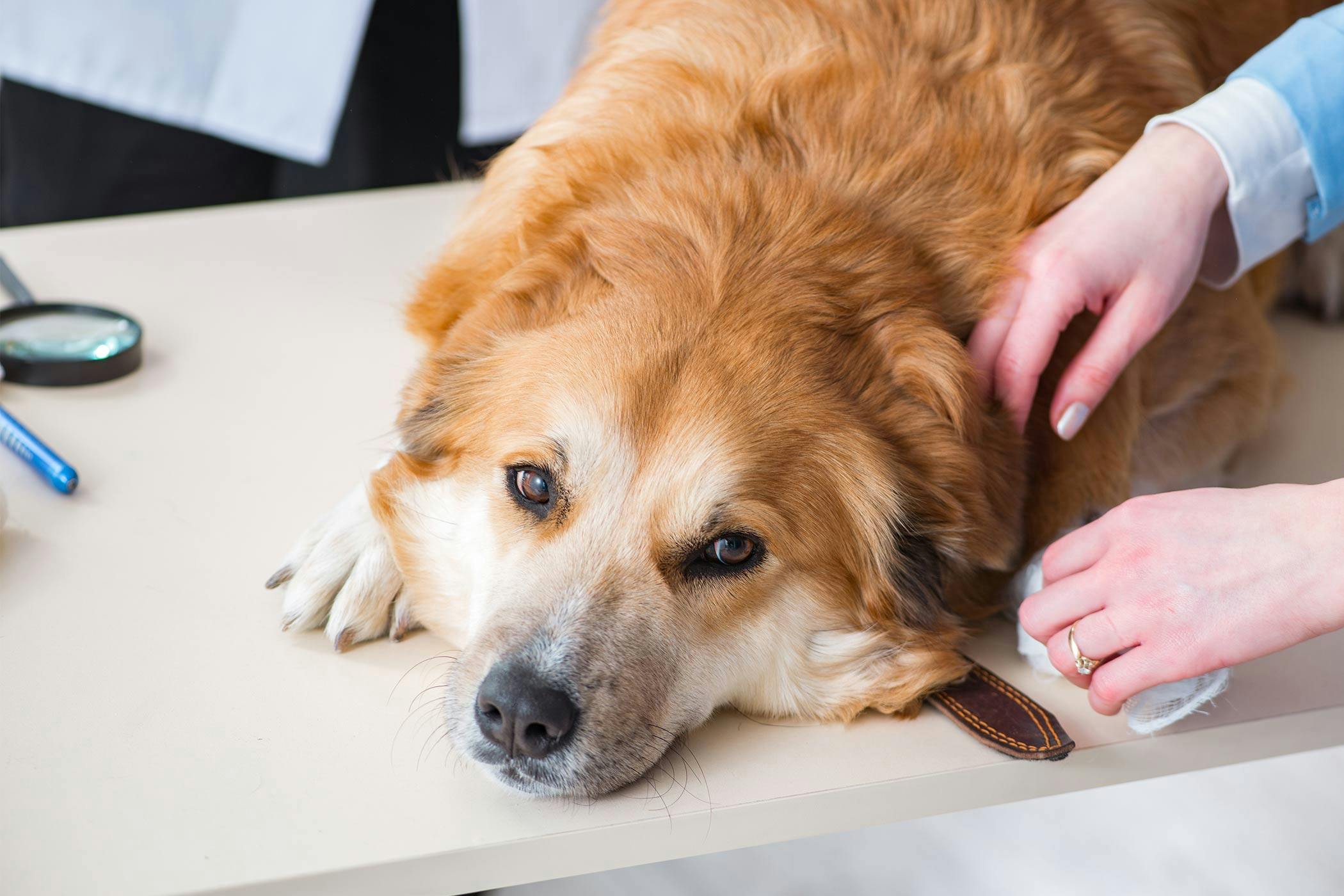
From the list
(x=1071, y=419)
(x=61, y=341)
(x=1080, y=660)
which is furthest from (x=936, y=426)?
(x=61, y=341)

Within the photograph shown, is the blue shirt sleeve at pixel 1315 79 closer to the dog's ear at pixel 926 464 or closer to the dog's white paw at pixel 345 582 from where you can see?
the dog's ear at pixel 926 464

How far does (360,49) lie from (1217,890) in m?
2.23

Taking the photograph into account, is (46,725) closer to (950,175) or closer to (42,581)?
(42,581)

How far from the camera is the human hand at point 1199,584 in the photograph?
982mm

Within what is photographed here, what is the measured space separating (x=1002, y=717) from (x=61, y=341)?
1229 millimetres

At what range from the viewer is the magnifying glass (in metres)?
1.42

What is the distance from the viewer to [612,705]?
105 cm

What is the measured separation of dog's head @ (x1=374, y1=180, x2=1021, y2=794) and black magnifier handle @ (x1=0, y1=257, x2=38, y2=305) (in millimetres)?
668

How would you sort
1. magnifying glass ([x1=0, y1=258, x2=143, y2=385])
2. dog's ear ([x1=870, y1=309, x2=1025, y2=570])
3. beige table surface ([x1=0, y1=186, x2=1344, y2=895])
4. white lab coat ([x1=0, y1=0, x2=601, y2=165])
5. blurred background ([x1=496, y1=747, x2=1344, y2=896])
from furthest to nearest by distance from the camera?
white lab coat ([x1=0, y1=0, x2=601, y2=165]), blurred background ([x1=496, y1=747, x2=1344, y2=896]), magnifying glass ([x1=0, y1=258, x2=143, y2=385]), dog's ear ([x1=870, y1=309, x2=1025, y2=570]), beige table surface ([x1=0, y1=186, x2=1344, y2=895])

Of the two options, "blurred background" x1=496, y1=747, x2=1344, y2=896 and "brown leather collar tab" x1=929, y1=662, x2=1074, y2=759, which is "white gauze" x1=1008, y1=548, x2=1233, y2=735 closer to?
"brown leather collar tab" x1=929, y1=662, x2=1074, y2=759

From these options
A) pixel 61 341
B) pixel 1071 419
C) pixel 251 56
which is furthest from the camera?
pixel 251 56

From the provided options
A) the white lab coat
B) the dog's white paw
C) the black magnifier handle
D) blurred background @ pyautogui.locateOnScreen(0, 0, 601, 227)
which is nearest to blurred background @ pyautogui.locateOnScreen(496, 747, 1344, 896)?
the dog's white paw

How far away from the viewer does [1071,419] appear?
1.23 meters

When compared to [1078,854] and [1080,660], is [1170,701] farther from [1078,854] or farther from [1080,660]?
[1078,854]
